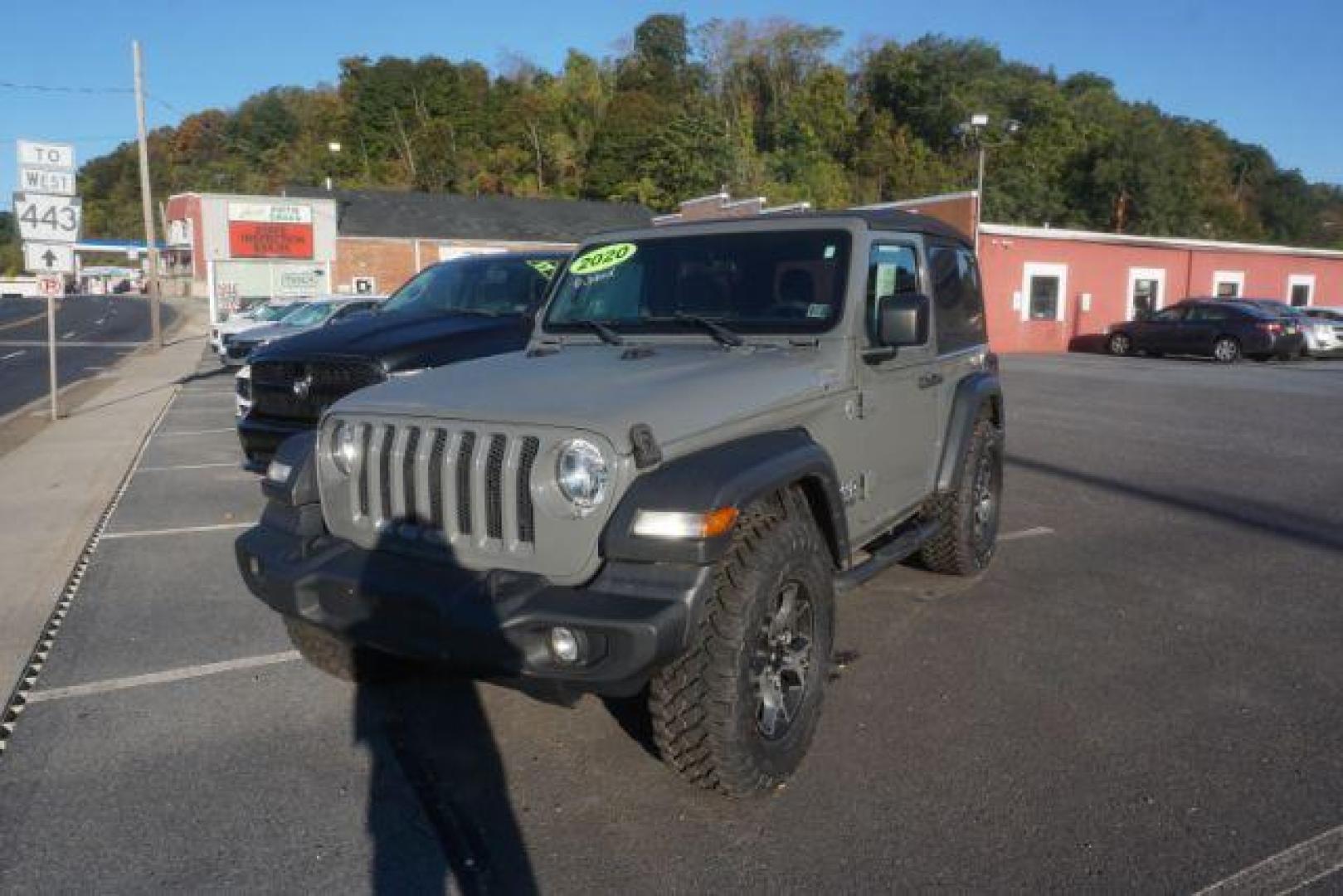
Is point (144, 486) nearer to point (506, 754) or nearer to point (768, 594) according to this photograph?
point (506, 754)

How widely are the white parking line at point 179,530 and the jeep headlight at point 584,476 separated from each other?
4835 millimetres

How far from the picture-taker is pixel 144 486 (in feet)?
29.2

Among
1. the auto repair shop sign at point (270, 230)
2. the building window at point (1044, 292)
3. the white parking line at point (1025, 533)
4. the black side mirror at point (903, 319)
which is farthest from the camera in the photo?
the auto repair shop sign at point (270, 230)

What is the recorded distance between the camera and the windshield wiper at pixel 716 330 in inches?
165

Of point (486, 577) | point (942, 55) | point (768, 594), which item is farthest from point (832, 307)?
point (942, 55)

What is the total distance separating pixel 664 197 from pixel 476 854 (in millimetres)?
63315

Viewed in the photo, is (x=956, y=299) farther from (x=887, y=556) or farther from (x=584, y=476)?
(x=584, y=476)

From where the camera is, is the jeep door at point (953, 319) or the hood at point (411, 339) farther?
the hood at point (411, 339)

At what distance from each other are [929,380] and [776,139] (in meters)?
69.5

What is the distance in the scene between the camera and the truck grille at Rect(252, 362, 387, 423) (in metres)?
6.52

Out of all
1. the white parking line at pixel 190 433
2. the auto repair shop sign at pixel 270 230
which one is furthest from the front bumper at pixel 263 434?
the auto repair shop sign at pixel 270 230

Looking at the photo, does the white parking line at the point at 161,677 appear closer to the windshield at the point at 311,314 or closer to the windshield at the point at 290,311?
the windshield at the point at 311,314

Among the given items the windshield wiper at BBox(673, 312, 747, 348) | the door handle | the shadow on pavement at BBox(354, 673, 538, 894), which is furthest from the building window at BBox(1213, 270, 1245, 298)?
the shadow on pavement at BBox(354, 673, 538, 894)

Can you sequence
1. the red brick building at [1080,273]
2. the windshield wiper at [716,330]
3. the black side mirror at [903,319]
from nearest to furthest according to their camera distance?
the black side mirror at [903,319] → the windshield wiper at [716,330] → the red brick building at [1080,273]
